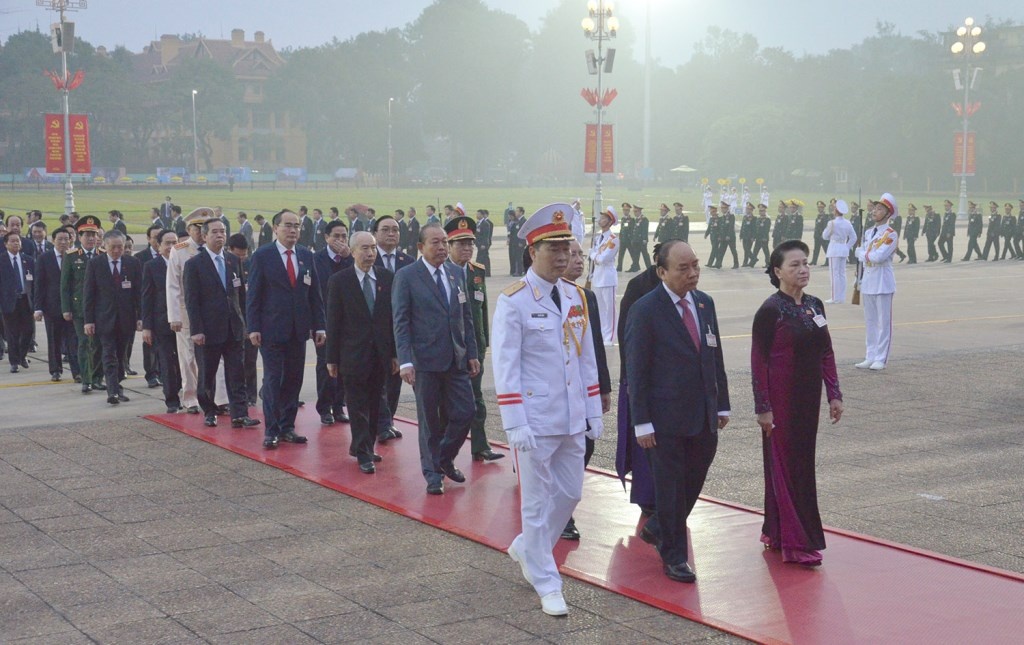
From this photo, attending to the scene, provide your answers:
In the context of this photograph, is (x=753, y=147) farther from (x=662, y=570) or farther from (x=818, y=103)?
(x=662, y=570)

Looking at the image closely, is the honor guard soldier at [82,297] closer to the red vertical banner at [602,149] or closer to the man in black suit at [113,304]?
the man in black suit at [113,304]

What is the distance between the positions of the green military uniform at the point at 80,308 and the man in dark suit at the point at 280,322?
3714mm

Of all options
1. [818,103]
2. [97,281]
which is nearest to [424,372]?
[97,281]

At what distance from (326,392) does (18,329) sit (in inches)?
244

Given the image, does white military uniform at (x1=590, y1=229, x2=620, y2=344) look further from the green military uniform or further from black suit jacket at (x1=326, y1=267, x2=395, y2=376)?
black suit jacket at (x1=326, y1=267, x2=395, y2=376)

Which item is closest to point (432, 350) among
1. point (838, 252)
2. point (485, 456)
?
point (485, 456)

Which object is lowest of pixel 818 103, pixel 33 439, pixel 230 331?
pixel 33 439

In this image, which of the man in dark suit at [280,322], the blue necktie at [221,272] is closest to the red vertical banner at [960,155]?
the blue necktie at [221,272]

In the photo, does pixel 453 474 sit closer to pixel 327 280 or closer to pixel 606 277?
pixel 327 280

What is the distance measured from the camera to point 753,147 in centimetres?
10050

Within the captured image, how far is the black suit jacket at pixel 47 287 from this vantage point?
45.8 feet

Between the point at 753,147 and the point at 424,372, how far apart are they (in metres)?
95.9

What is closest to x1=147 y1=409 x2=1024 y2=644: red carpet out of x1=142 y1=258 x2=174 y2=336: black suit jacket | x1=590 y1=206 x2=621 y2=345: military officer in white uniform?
x1=142 y1=258 x2=174 y2=336: black suit jacket

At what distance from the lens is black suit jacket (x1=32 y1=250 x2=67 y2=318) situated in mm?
13961
